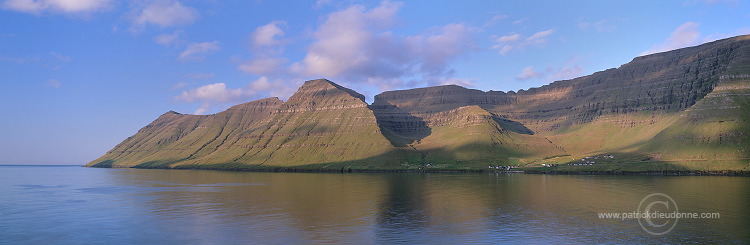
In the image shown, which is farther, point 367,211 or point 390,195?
point 390,195

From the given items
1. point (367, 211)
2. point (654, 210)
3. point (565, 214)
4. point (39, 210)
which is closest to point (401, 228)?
point (367, 211)

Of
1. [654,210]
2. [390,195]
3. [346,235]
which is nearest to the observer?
[346,235]

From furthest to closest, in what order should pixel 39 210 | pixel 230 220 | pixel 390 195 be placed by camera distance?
pixel 390 195
pixel 39 210
pixel 230 220

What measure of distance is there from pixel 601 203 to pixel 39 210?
12335 cm

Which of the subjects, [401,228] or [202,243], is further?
[401,228]

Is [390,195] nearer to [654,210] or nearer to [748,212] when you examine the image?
[654,210]

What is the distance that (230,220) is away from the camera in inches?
3305

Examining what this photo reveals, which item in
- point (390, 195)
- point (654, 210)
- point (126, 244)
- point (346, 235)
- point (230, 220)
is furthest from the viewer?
point (390, 195)

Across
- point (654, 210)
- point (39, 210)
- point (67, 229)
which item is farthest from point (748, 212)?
point (39, 210)

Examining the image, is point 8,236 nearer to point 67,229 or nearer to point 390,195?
point 67,229

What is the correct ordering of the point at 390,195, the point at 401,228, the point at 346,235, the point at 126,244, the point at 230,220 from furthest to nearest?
the point at 390,195 → the point at 230,220 → the point at 401,228 → the point at 346,235 → the point at 126,244

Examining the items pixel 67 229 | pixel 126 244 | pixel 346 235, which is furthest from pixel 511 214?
pixel 67 229

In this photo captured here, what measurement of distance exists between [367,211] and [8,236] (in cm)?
5865

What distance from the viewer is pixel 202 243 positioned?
64062 mm
